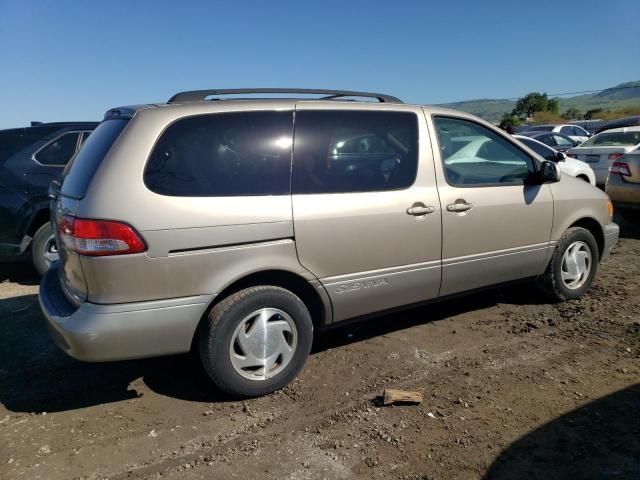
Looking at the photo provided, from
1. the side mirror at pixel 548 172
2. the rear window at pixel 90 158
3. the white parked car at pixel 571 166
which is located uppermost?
the rear window at pixel 90 158

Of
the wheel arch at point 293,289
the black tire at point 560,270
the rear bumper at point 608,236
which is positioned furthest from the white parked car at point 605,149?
the wheel arch at point 293,289

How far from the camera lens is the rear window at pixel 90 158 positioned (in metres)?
3.02

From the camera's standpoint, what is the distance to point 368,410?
126 inches

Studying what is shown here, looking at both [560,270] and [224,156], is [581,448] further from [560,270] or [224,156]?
[224,156]

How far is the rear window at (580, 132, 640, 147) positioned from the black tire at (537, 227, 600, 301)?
7.77 meters

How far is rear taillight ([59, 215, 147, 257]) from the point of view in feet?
9.31

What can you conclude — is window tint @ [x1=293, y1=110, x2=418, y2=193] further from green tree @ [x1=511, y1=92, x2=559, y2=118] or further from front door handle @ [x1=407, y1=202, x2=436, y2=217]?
green tree @ [x1=511, y1=92, x2=559, y2=118]

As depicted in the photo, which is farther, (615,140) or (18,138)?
(615,140)

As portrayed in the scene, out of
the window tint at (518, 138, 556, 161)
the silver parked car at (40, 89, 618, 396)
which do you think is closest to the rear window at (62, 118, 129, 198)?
the silver parked car at (40, 89, 618, 396)

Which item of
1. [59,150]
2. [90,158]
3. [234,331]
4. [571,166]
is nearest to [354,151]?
[234,331]

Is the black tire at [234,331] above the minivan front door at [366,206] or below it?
below

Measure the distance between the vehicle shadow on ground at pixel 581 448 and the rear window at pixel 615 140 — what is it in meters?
10.1

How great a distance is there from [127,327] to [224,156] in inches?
44.6

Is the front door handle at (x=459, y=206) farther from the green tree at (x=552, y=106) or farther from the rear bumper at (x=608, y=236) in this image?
the green tree at (x=552, y=106)
